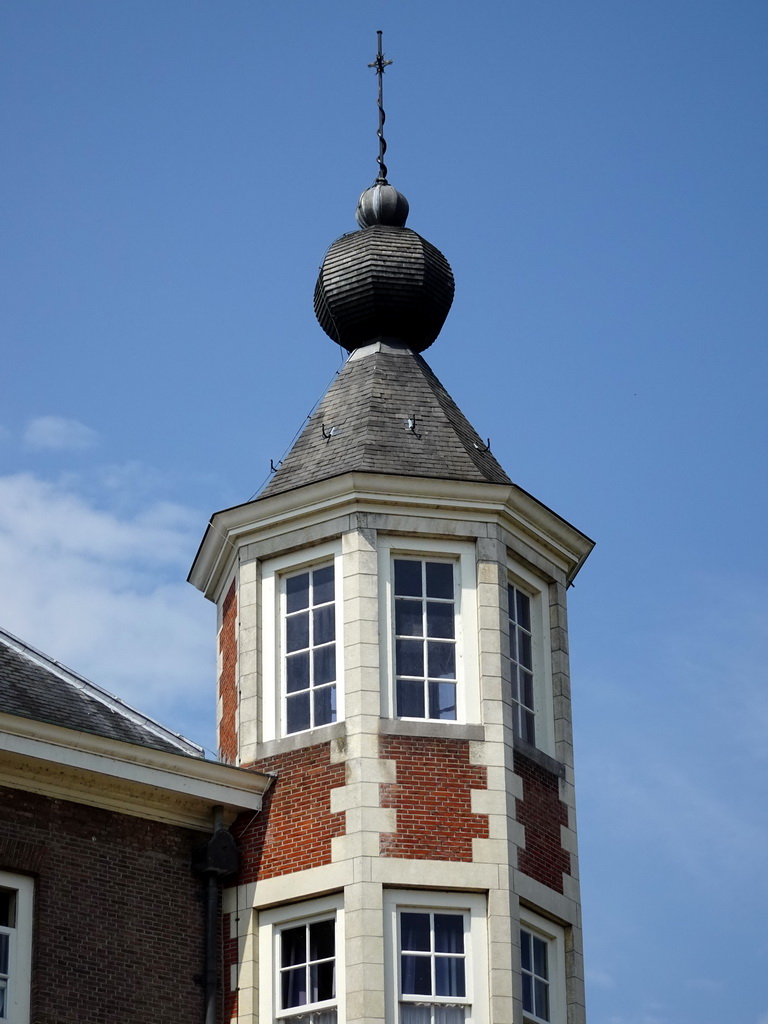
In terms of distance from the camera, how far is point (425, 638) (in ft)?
73.3

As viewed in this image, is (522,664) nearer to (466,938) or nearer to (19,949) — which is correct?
(466,938)

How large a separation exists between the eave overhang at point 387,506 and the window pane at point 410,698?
185cm

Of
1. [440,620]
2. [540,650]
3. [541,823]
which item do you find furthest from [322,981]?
[540,650]

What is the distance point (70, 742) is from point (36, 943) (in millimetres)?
1955

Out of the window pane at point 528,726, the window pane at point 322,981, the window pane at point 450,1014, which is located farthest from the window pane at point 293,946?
the window pane at point 528,726

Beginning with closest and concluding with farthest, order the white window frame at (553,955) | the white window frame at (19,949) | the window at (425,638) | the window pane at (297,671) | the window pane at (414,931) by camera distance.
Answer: the white window frame at (19,949)
the window pane at (414,931)
the white window frame at (553,955)
the window at (425,638)
the window pane at (297,671)

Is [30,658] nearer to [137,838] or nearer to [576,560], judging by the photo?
[137,838]

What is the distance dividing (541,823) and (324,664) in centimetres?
280

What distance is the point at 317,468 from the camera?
23.8m

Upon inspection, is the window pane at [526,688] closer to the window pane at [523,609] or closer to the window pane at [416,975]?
the window pane at [523,609]

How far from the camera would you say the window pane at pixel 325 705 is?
2208 cm

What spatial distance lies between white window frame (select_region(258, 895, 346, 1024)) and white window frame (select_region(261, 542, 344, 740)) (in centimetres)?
185

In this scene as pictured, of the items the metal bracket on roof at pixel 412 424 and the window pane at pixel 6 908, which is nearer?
the window pane at pixel 6 908

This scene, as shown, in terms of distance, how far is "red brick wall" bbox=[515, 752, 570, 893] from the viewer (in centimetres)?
2172
